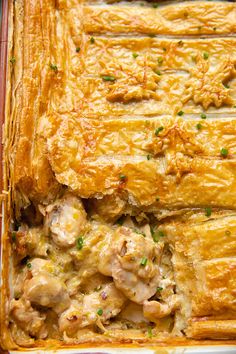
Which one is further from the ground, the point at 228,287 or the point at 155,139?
the point at 155,139

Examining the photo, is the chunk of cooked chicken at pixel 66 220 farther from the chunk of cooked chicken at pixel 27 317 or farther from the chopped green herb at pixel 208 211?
the chopped green herb at pixel 208 211

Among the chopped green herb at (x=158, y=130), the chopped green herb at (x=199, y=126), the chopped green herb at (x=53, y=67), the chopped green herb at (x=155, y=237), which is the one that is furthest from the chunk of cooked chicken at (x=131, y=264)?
the chopped green herb at (x=53, y=67)

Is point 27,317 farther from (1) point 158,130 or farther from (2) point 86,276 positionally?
Result: (1) point 158,130

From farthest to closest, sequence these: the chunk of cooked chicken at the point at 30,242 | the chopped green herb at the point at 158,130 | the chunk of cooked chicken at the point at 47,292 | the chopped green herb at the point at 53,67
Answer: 1. the chopped green herb at the point at 53,67
2. the chopped green herb at the point at 158,130
3. the chunk of cooked chicken at the point at 30,242
4. the chunk of cooked chicken at the point at 47,292

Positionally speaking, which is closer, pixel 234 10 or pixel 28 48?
pixel 28 48

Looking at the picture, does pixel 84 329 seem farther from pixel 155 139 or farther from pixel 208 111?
pixel 208 111

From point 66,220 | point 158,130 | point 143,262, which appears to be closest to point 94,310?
point 143,262

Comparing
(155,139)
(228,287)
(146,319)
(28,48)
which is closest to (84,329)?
(146,319)
